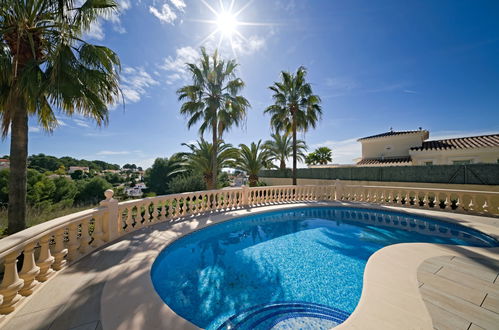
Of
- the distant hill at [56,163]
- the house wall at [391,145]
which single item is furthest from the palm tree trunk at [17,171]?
the distant hill at [56,163]

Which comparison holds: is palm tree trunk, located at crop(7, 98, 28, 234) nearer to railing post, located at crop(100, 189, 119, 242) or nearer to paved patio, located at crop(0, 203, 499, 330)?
railing post, located at crop(100, 189, 119, 242)

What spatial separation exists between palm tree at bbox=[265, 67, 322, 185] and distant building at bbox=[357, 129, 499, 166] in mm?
10091

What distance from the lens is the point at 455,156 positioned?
14.6m

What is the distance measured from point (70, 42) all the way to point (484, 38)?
1887cm

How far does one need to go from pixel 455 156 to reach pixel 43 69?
80.6 ft

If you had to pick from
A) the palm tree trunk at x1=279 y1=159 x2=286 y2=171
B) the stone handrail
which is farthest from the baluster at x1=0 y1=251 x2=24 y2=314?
the palm tree trunk at x1=279 y1=159 x2=286 y2=171

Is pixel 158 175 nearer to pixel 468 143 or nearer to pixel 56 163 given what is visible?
pixel 468 143

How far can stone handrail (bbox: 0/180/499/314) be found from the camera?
7.70 feet

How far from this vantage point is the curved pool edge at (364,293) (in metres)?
2.33

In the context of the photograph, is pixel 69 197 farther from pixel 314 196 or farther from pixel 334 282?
pixel 334 282

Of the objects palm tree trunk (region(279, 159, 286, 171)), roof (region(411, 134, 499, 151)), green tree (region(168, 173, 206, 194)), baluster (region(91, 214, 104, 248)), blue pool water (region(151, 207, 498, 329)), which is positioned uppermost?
roof (region(411, 134, 499, 151))

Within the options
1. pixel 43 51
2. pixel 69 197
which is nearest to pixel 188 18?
pixel 43 51

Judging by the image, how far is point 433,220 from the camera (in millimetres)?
7977

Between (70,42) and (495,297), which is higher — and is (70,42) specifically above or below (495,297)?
above
